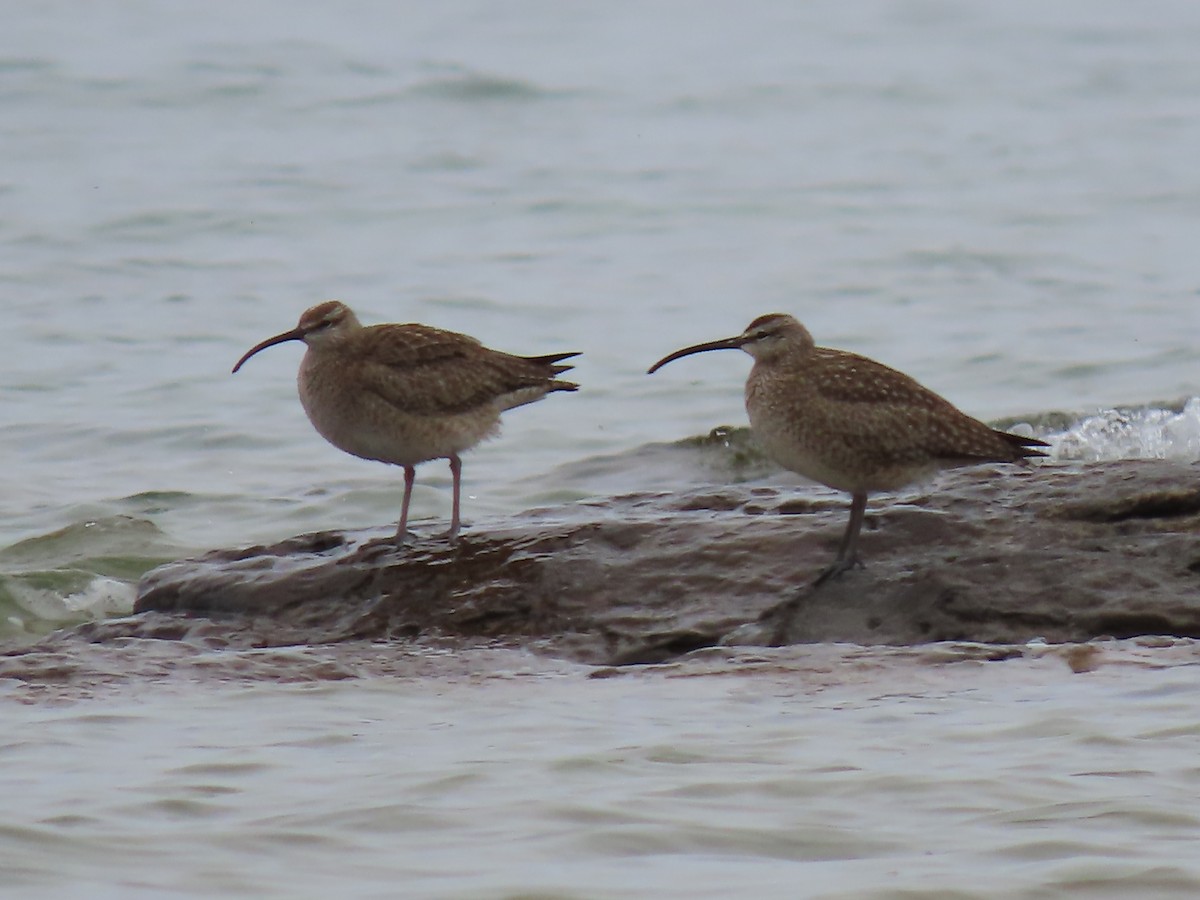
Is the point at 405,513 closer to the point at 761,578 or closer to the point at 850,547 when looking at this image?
the point at 761,578

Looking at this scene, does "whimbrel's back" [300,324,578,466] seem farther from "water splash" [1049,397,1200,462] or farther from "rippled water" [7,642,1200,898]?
"water splash" [1049,397,1200,462]

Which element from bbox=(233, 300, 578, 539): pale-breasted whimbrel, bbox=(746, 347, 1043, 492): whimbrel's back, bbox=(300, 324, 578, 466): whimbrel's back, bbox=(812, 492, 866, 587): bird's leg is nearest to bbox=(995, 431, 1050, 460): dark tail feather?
bbox=(746, 347, 1043, 492): whimbrel's back

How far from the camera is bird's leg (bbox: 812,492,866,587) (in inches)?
325

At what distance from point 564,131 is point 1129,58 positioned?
908 centimetres

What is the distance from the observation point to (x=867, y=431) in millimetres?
8500

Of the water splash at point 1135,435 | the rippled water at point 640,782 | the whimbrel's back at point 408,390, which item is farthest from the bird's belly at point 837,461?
the water splash at point 1135,435

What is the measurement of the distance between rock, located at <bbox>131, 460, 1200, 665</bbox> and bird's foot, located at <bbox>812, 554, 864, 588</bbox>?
0.03 metres

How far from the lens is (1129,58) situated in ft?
97.1

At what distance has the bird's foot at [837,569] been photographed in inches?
324

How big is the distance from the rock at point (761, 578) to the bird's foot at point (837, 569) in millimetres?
34

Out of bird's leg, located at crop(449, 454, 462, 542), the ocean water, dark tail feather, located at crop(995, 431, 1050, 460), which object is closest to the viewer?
the ocean water

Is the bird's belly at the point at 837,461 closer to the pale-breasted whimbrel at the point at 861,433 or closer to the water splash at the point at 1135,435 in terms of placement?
the pale-breasted whimbrel at the point at 861,433

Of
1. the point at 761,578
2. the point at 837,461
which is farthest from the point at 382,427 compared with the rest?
the point at 837,461

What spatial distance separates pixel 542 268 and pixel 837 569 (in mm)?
12170
